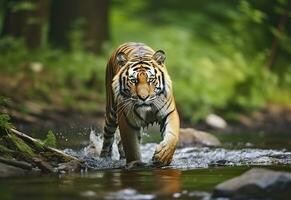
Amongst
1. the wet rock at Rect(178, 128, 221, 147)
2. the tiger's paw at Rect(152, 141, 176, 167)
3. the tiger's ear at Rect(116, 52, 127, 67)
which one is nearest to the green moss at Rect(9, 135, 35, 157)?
the tiger's paw at Rect(152, 141, 176, 167)

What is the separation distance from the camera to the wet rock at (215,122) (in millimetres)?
16641

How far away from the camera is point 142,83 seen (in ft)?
28.3

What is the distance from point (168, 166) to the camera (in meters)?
8.79

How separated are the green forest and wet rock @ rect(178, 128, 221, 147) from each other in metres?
4.05

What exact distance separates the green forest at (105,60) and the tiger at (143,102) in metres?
6.91

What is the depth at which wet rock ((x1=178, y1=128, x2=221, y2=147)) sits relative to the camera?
40.0ft

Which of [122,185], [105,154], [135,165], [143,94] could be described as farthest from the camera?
[105,154]

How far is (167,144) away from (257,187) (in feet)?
8.02

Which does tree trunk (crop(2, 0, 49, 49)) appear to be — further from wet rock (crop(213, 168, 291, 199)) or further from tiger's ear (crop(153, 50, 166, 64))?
wet rock (crop(213, 168, 291, 199))

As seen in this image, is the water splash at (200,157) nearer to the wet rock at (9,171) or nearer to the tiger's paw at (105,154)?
the tiger's paw at (105,154)

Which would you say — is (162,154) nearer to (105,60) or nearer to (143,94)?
(143,94)

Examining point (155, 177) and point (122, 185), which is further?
point (155, 177)

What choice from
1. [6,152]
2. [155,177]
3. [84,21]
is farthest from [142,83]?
[84,21]

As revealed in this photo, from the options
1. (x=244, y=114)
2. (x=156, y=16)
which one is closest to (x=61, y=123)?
(x=244, y=114)
